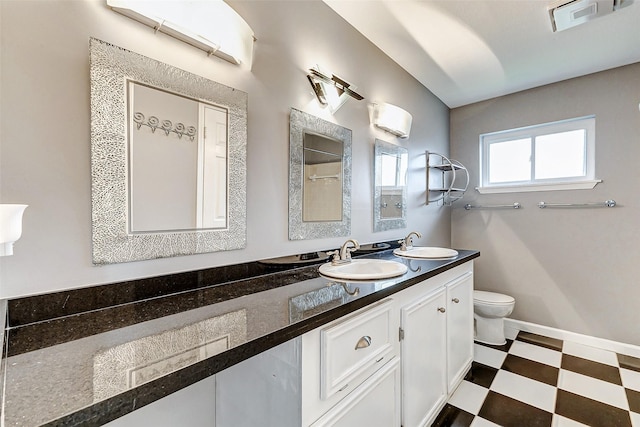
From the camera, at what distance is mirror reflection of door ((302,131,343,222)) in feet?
4.92

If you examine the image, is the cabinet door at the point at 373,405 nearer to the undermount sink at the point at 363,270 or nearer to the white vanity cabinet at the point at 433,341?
the white vanity cabinet at the point at 433,341

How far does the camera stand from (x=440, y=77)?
2406 millimetres

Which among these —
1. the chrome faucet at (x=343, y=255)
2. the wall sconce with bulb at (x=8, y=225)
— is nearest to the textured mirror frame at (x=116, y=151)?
the wall sconce with bulb at (x=8, y=225)

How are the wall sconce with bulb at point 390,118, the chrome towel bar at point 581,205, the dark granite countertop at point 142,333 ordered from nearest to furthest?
the dark granite countertop at point 142,333
the wall sconce with bulb at point 390,118
the chrome towel bar at point 581,205

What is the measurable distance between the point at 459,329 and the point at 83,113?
2.05 metres

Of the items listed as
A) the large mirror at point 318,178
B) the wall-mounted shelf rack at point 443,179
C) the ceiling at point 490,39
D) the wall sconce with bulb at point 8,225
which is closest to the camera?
the wall sconce with bulb at point 8,225

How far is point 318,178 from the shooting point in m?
1.57

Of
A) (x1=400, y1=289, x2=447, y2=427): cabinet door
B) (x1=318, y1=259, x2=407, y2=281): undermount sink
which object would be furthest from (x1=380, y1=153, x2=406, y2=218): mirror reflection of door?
(x1=400, y1=289, x2=447, y2=427): cabinet door

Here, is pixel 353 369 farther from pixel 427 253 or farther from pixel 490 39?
pixel 490 39

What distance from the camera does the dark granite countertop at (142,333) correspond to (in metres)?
0.45

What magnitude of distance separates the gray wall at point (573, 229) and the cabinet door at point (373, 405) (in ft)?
7.16

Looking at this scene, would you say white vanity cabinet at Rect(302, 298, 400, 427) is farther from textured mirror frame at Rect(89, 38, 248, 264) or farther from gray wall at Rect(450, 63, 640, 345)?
gray wall at Rect(450, 63, 640, 345)

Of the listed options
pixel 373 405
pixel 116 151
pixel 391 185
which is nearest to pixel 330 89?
pixel 391 185

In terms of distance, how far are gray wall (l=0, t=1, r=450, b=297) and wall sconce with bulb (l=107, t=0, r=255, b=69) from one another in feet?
0.10
